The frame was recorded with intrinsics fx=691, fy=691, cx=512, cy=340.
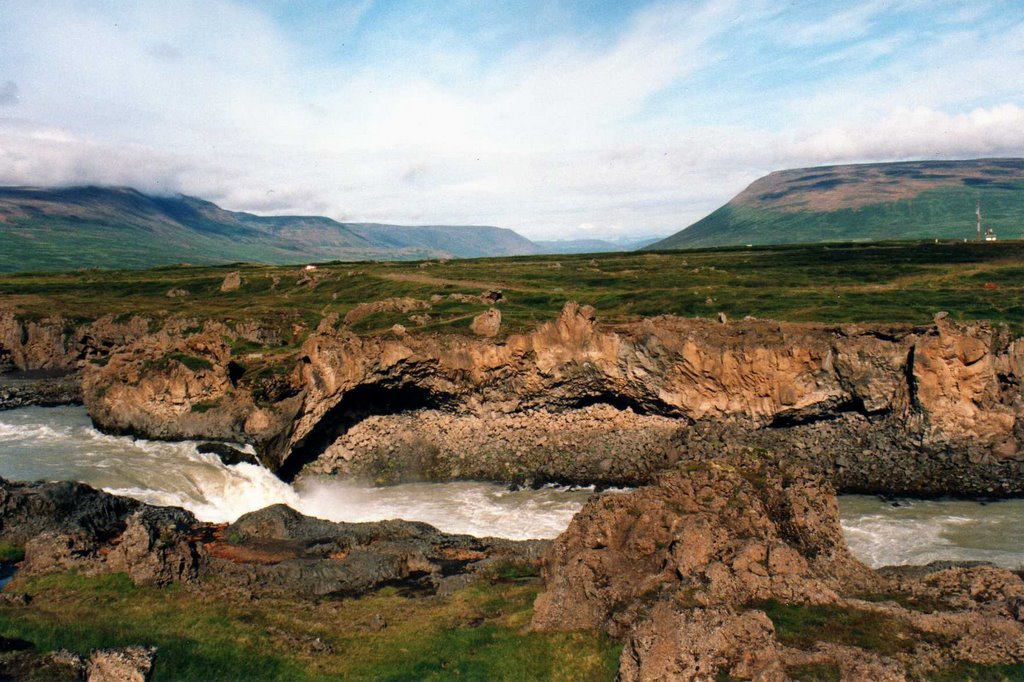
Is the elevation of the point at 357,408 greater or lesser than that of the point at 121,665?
greater

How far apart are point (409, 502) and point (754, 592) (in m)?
32.6

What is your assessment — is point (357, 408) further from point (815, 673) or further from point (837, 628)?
point (815, 673)

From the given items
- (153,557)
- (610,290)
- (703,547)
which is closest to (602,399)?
(703,547)

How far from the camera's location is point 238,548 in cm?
3403

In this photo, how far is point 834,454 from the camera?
182 feet

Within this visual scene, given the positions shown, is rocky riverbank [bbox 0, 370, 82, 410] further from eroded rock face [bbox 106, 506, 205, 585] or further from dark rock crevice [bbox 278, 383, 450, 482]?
eroded rock face [bbox 106, 506, 205, 585]

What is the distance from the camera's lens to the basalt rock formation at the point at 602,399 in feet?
180

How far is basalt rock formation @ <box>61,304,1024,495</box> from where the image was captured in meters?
54.8

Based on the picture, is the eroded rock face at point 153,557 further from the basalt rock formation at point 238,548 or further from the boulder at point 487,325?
the boulder at point 487,325

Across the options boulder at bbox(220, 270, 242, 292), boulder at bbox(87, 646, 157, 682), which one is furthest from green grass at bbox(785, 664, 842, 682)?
boulder at bbox(220, 270, 242, 292)

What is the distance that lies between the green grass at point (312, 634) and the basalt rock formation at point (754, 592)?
161 cm

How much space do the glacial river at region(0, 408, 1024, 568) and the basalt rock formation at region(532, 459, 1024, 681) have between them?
14.6 m

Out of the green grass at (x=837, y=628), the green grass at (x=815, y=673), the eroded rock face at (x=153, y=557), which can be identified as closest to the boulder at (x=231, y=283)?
the eroded rock face at (x=153, y=557)

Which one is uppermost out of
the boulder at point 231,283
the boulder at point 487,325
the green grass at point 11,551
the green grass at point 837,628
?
the boulder at point 231,283
